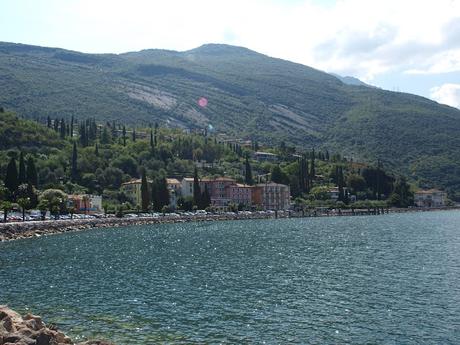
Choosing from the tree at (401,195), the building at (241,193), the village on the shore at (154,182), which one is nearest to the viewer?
the village on the shore at (154,182)

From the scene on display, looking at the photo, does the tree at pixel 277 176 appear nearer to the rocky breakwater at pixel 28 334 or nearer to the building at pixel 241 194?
the building at pixel 241 194

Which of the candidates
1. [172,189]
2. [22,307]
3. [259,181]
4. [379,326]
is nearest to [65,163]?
[172,189]

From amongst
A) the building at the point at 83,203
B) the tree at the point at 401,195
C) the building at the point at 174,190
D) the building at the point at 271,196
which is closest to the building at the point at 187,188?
the building at the point at 174,190

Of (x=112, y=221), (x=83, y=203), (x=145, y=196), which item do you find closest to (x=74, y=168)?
(x=83, y=203)

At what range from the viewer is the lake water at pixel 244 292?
26359mm

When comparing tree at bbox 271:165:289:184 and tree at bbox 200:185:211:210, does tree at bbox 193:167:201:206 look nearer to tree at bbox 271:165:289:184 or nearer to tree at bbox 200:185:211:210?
tree at bbox 200:185:211:210

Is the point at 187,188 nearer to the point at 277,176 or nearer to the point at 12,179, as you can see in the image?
the point at 277,176

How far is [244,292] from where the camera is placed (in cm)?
3581

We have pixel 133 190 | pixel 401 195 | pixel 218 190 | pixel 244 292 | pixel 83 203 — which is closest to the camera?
pixel 244 292

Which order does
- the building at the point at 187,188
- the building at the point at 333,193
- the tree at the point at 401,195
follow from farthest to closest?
the tree at the point at 401,195, the building at the point at 333,193, the building at the point at 187,188

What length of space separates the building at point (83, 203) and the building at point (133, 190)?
12.8m

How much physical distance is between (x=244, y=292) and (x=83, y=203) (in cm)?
9712

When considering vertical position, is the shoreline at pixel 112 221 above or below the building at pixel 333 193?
below

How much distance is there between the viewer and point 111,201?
141 meters
